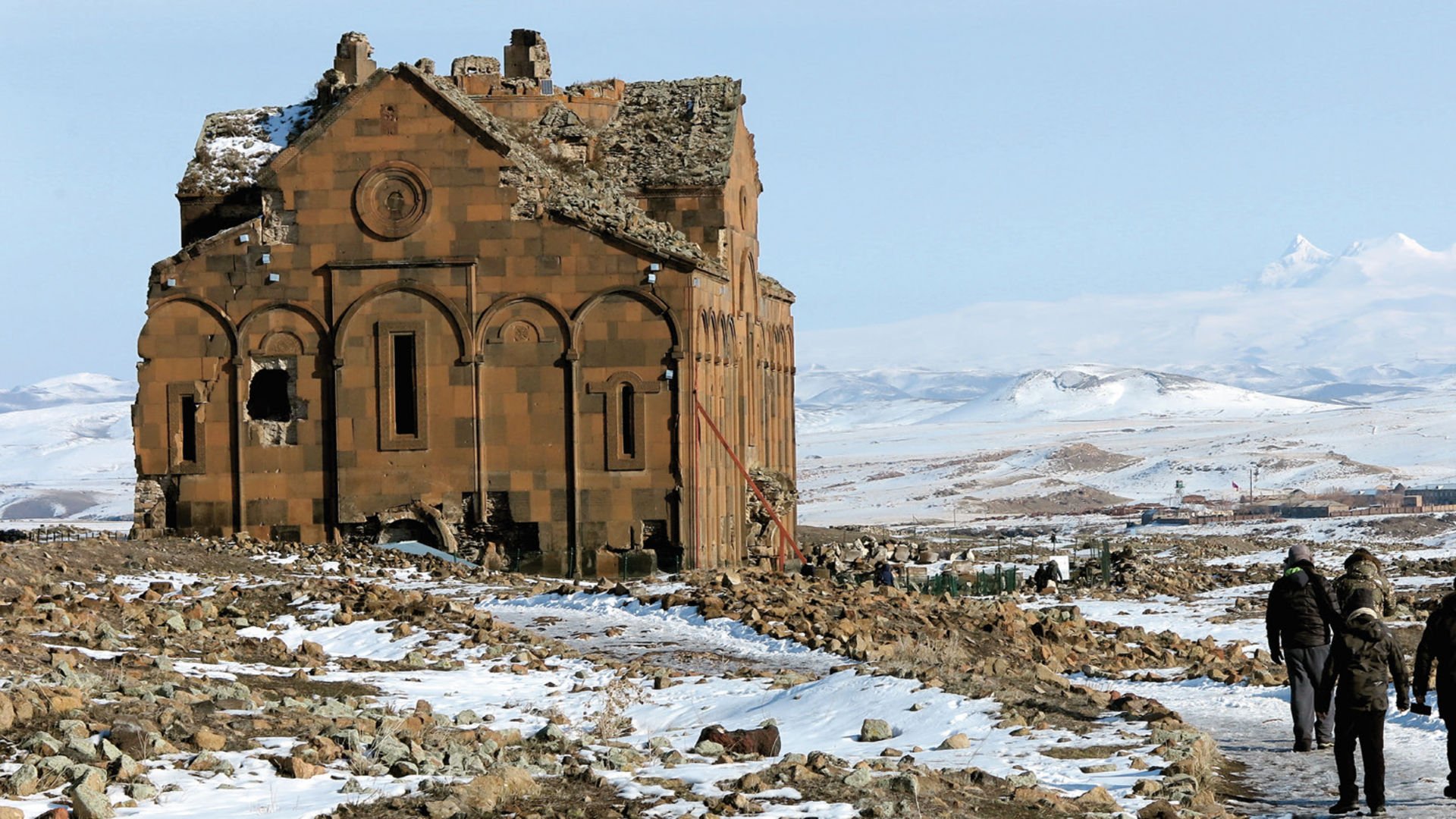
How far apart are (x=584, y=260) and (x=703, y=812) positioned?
21.6m

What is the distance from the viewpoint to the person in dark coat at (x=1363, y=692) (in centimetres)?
1249

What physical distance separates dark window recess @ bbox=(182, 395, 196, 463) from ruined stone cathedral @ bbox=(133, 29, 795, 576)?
3 cm

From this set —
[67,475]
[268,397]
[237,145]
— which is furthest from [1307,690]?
[67,475]

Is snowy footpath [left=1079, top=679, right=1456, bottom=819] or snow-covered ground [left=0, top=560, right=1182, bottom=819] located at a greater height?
snow-covered ground [left=0, top=560, right=1182, bottom=819]

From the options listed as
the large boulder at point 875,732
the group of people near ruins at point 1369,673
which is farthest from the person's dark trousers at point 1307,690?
the large boulder at point 875,732

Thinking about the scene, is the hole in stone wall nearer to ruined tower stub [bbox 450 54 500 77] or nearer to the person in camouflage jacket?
ruined tower stub [bbox 450 54 500 77]

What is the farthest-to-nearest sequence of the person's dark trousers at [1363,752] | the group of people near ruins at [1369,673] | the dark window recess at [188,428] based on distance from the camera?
the dark window recess at [188,428] → the group of people near ruins at [1369,673] → the person's dark trousers at [1363,752]

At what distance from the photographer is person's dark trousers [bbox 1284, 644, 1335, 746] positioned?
15195 millimetres

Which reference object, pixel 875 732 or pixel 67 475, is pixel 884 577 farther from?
pixel 67 475

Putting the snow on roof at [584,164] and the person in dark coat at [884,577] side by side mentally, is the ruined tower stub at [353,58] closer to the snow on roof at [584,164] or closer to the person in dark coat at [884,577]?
the snow on roof at [584,164]

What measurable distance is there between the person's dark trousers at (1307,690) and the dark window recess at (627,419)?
1831 cm

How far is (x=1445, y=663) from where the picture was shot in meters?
12.7

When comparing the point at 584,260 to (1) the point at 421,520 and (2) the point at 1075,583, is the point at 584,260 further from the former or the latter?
(2) the point at 1075,583

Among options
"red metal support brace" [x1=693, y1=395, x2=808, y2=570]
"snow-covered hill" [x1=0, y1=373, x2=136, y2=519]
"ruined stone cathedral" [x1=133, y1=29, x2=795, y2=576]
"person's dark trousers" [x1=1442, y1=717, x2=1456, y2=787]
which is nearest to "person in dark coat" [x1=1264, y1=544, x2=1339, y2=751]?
"person's dark trousers" [x1=1442, y1=717, x2=1456, y2=787]
